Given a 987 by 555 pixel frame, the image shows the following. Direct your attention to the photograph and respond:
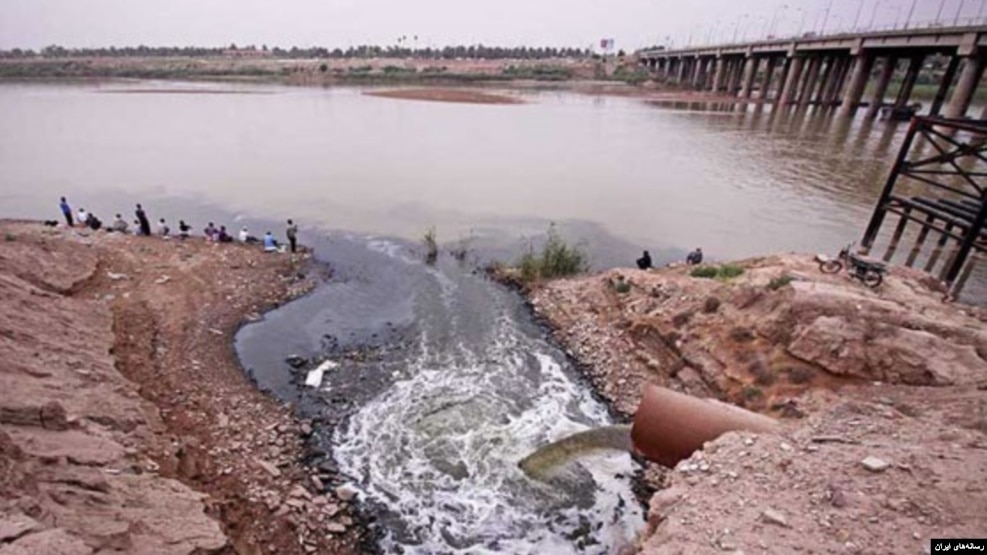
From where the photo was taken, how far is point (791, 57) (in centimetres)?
7594

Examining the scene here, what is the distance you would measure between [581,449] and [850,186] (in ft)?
104

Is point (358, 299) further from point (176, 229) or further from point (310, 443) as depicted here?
point (176, 229)

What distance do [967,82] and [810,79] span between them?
3276 cm

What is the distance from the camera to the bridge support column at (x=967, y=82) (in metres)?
47.2

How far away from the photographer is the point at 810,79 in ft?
258

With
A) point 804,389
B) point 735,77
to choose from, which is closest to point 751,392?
point 804,389

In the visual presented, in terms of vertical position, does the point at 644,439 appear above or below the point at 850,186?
above

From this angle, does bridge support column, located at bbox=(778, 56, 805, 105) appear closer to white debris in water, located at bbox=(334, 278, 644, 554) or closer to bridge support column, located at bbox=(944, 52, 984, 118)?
bridge support column, located at bbox=(944, 52, 984, 118)

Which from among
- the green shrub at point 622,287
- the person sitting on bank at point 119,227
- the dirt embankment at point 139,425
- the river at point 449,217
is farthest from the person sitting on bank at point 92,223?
the green shrub at point 622,287

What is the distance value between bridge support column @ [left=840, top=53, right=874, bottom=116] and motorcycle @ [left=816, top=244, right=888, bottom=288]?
2489 inches

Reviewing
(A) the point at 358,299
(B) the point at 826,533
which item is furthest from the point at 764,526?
(A) the point at 358,299

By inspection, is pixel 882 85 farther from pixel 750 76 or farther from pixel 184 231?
pixel 184 231

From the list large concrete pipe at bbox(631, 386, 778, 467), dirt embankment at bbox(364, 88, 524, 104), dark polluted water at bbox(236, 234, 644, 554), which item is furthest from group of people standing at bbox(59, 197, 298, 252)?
dirt embankment at bbox(364, 88, 524, 104)

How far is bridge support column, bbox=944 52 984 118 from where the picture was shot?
47.2 m
